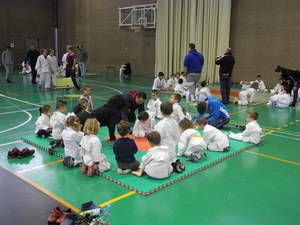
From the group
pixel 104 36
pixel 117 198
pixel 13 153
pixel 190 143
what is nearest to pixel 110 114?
pixel 190 143

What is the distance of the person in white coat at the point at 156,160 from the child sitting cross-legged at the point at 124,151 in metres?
0.29

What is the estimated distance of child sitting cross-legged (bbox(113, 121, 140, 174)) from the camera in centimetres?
482

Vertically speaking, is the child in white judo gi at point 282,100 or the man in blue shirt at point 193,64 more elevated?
the man in blue shirt at point 193,64

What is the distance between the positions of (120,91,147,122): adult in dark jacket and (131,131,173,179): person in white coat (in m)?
2.66

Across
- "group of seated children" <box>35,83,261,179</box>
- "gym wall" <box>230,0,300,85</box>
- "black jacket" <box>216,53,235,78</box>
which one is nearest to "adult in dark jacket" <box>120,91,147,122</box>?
"group of seated children" <box>35,83,261,179</box>

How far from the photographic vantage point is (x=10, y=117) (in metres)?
8.80

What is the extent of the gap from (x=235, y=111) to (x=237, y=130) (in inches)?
95.3

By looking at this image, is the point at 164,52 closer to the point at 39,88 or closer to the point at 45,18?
the point at 39,88

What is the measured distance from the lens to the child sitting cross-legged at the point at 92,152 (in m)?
4.86

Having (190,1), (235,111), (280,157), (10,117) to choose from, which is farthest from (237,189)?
(190,1)

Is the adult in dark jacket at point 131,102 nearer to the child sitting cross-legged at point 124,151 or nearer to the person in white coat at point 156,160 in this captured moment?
the child sitting cross-legged at point 124,151

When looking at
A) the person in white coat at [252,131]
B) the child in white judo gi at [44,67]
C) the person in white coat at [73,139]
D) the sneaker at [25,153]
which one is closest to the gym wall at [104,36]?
the child in white judo gi at [44,67]

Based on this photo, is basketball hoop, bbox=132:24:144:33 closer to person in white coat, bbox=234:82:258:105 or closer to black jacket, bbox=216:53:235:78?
black jacket, bbox=216:53:235:78

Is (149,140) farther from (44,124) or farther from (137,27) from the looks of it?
(137,27)
